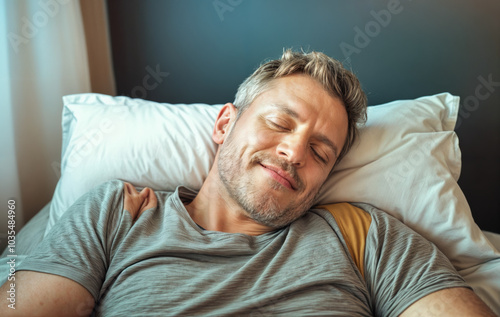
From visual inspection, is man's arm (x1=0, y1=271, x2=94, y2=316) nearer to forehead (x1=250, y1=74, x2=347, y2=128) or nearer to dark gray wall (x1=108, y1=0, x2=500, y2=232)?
forehead (x1=250, y1=74, x2=347, y2=128)

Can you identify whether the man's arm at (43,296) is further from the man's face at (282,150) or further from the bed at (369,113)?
the man's face at (282,150)

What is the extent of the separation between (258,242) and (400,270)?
1.10ft

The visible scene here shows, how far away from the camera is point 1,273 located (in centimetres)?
104

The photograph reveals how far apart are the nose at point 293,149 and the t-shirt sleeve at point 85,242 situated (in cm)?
41

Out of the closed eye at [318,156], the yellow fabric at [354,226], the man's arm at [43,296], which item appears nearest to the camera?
the man's arm at [43,296]

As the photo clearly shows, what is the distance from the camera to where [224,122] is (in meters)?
1.27

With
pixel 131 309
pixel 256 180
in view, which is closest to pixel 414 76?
pixel 256 180

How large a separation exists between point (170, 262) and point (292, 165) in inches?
14.5

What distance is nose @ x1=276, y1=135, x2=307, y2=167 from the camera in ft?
3.46

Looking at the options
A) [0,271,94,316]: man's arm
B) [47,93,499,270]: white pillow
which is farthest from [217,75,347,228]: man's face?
[0,271,94,316]: man's arm

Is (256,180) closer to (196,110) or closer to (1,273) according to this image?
(196,110)

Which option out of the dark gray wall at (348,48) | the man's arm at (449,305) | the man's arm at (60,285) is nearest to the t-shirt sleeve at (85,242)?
the man's arm at (60,285)

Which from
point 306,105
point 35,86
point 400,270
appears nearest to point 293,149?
point 306,105

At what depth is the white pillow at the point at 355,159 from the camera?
3.83 ft
